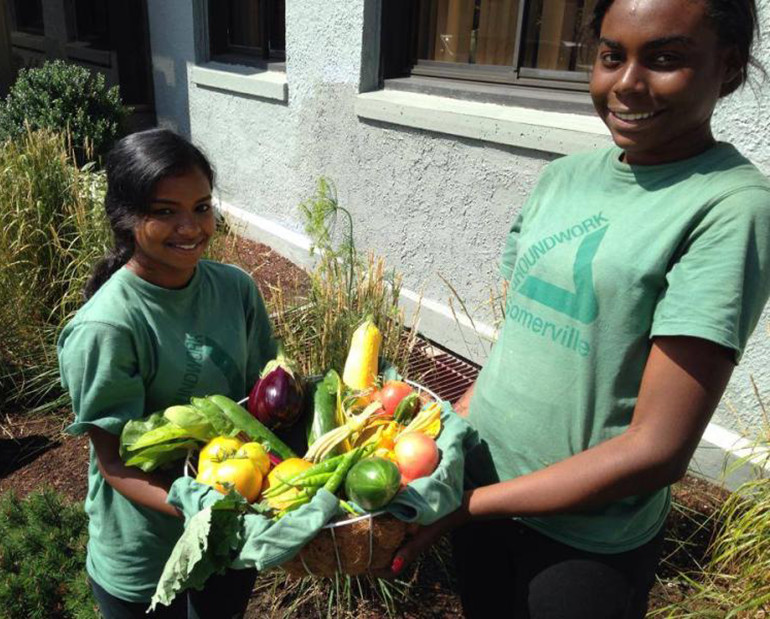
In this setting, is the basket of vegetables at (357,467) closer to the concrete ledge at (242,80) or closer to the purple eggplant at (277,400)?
the purple eggplant at (277,400)

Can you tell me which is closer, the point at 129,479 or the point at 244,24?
the point at 129,479

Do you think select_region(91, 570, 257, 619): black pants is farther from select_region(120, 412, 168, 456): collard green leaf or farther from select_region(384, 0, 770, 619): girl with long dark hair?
select_region(384, 0, 770, 619): girl with long dark hair

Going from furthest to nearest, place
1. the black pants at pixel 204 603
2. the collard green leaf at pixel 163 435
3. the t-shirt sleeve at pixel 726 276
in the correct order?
the black pants at pixel 204 603 → the collard green leaf at pixel 163 435 → the t-shirt sleeve at pixel 726 276

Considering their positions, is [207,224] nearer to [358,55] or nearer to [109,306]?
[109,306]

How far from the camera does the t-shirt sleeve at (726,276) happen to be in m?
1.11

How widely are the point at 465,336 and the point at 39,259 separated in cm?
281

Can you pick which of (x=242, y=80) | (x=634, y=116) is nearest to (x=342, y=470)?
(x=634, y=116)

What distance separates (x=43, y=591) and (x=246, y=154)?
495 centimetres

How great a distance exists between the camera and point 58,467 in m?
3.56

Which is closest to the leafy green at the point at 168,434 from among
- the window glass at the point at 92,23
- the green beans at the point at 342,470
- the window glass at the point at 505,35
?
the green beans at the point at 342,470

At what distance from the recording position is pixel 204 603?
1882 mm

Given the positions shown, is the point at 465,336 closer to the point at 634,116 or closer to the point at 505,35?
the point at 505,35

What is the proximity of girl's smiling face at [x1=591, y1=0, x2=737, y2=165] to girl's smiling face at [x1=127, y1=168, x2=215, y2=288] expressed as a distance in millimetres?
1073

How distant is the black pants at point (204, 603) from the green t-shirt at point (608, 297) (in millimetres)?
843
